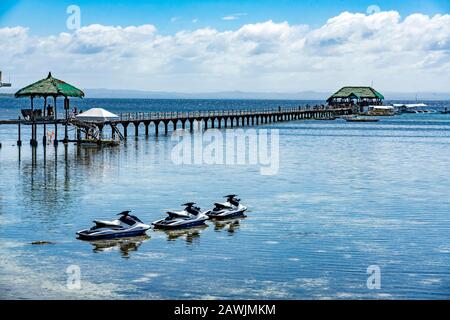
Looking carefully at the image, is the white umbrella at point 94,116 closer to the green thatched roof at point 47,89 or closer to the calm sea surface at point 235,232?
the green thatched roof at point 47,89

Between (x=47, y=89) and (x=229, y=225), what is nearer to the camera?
(x=229, y=225)

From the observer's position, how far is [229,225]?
31.0 m

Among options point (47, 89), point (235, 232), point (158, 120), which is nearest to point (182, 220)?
point (235, 232)

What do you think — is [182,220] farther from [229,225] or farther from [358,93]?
[358,93]

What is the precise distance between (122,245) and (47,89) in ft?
134

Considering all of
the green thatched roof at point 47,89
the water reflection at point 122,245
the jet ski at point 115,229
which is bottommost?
the water reflection at point 122,245

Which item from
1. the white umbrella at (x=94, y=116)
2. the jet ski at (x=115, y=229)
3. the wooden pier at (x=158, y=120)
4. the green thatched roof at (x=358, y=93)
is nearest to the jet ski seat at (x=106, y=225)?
the jet ski at (x=115, y=229)

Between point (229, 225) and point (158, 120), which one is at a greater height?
point (158, 120)

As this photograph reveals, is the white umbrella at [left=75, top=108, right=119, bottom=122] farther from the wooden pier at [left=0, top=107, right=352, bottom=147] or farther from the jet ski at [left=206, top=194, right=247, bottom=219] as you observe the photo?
the jet ski at [left=206, top=194, right=247, bottom=219]

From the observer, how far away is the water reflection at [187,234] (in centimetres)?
2814

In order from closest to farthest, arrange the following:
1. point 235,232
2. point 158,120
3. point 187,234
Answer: point 187,234 → point 235,232 → point 158,120

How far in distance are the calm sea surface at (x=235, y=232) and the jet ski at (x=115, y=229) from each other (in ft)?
1.90

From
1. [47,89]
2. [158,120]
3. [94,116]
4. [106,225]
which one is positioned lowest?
[106,225]

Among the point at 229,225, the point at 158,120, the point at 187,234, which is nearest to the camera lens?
the point at 187,234
